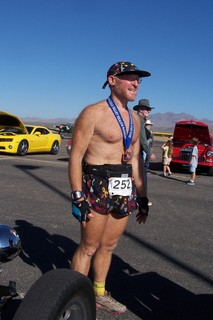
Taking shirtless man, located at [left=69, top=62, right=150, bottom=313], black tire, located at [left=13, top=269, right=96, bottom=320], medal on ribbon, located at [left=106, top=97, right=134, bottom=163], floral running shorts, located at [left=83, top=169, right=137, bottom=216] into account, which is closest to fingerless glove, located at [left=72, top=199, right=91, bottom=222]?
shirtless man, located at [left=69, top=62, right=150, bottom=313]

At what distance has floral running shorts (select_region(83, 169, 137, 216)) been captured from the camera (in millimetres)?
3095

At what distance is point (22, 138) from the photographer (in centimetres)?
1661

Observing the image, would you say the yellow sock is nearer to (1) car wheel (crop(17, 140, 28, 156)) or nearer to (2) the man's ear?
(2) the man's ear

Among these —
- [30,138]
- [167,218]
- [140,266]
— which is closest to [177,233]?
[167,218]

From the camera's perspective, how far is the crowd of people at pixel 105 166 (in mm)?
3027

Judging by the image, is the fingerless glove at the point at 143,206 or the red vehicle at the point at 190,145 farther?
the red vehicle at the point at 190,145

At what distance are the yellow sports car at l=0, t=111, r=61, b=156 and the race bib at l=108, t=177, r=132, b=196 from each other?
44.2ft

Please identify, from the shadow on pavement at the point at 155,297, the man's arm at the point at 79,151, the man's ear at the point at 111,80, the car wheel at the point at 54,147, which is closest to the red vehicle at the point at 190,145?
the car wheel at the point at 54,147

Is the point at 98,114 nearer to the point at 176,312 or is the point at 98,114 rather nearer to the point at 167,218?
the point at 176,312

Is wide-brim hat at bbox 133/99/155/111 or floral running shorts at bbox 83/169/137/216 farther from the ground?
wide-brim hat at bbox 133/99/155/111

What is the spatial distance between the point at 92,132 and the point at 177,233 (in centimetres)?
326

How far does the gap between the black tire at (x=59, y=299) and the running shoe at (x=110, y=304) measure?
94cm

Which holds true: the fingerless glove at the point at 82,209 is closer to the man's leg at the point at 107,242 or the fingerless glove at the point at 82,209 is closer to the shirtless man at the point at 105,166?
the shirtless man at the point at 105,166

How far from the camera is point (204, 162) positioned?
13625mm
